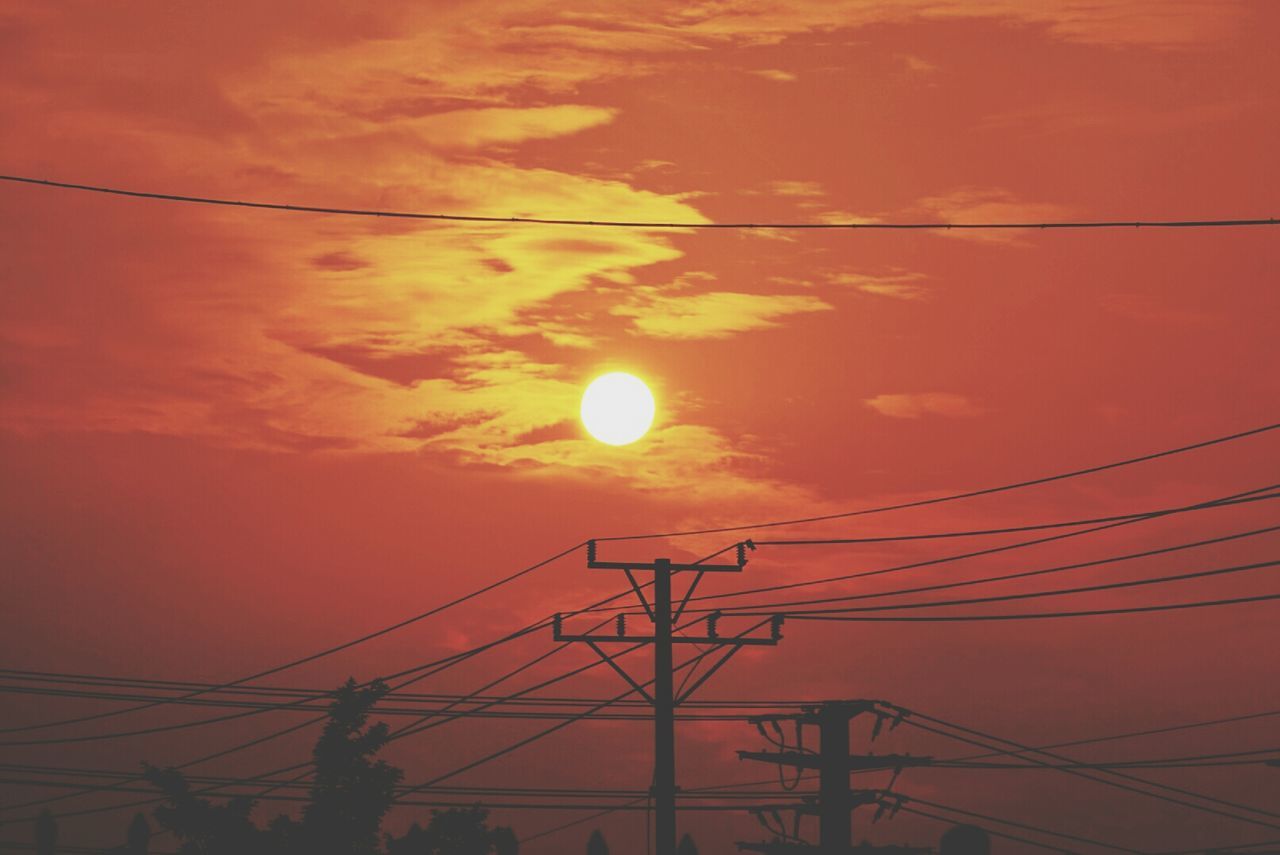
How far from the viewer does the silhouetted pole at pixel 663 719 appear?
111 ft

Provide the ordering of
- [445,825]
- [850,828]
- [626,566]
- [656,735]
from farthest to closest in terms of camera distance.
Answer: [850,828] → [626,566] → [656,735] → [445,825]

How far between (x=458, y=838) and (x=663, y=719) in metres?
5.51

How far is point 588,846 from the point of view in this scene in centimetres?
3703

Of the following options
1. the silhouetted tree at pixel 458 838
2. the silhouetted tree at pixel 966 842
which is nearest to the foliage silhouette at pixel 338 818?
the silhouetted tree at pixel 458 838

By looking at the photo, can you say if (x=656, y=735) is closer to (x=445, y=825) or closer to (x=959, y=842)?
(x=445, y=825)

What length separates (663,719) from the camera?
34969 mm

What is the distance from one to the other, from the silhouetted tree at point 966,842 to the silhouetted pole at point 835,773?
33.2 meters

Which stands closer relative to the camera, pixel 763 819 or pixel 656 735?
pixel 656 735

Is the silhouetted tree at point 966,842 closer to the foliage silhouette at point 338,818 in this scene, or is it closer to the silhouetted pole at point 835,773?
the foliage silhouette at point 338,818

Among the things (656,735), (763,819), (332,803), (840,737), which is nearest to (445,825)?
(332,803)

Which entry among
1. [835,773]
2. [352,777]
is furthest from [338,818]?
[835,773]

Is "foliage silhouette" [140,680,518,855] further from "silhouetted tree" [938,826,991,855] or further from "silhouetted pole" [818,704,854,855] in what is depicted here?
"silhouetted tree" [938,826,991,855]

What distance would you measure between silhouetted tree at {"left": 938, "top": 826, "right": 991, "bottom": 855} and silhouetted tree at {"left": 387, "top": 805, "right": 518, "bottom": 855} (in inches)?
993

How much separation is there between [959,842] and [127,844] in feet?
97.5
